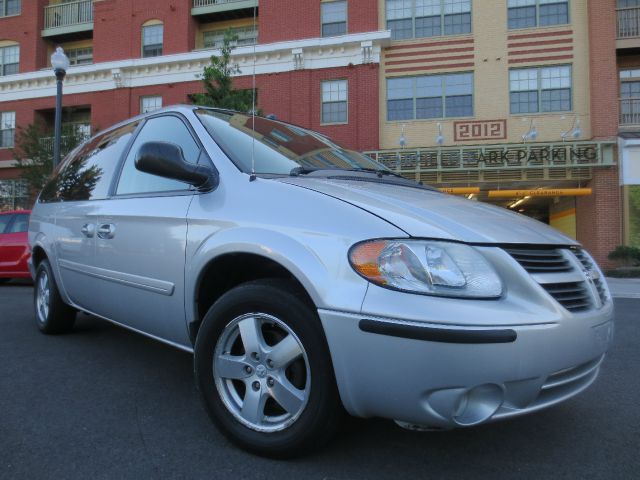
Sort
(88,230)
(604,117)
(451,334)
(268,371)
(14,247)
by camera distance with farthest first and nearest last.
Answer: (604,117)
(14,247)
(88,230)
(268,371)
(451,334)

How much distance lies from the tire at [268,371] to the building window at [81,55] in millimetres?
22565

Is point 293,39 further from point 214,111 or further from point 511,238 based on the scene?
point 511,238

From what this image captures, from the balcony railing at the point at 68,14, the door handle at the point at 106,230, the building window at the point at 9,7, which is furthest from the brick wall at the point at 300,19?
the door handle at the point at 106,230

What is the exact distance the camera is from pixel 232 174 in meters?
2.49

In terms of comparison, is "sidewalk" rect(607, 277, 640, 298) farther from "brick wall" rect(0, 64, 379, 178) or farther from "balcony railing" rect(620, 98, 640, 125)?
"brick wall" rect(0, 64, 379, 178)

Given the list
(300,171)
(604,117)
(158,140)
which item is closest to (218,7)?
(604,117)

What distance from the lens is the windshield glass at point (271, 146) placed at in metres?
2.64

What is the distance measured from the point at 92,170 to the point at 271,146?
1.77 meters

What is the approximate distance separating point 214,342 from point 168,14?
19960mm

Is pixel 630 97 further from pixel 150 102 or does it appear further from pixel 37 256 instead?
pixel 37 256

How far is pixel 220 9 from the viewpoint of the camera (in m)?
18.6

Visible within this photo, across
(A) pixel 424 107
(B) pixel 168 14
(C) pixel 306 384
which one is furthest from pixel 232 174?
(B) pixel 168 14

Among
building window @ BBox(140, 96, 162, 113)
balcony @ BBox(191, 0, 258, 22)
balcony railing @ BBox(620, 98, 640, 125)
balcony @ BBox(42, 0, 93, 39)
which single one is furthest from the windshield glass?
balcony @ BBox(42, 0, 93, 39)

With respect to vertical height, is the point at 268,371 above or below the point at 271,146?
below
